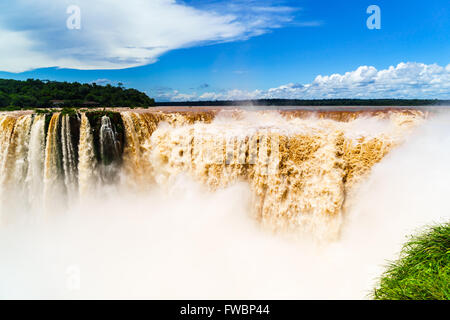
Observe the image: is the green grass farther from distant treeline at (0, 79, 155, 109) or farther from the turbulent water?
distant treeline at (0, 79, 155, 109)

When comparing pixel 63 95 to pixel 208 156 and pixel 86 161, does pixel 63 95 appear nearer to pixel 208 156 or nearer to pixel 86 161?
pixel 86 161

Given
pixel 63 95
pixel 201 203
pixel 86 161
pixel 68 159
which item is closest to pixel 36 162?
pixel 68 159

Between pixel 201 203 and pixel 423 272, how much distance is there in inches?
342

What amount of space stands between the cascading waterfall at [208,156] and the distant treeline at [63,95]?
519 inches

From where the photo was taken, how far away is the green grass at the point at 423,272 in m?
5.39

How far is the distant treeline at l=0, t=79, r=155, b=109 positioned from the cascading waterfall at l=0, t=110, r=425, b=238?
43.3 feet

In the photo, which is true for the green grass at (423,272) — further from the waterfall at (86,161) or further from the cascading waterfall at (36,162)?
the cascading waterfall at (36,162)

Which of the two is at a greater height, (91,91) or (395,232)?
(91,91)

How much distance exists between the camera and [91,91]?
31.5m

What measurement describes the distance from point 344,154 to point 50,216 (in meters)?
13.5

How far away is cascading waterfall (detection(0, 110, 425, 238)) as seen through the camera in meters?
10.9

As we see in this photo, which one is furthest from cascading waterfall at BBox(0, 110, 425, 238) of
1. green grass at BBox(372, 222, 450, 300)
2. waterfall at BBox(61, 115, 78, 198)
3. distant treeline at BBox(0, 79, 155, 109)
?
distant treeline at BBox(0, 79, 155, 109)
